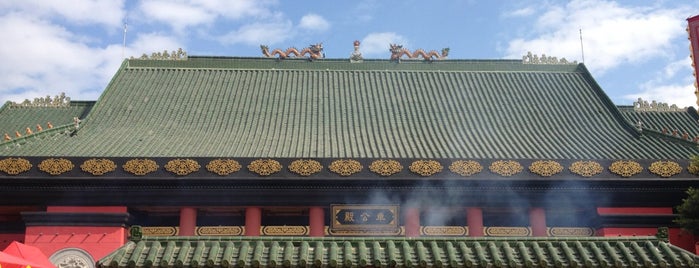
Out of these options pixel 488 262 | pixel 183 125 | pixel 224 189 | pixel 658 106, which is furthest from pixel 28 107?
pixel 658 106

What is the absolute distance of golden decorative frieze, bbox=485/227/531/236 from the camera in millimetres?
16500

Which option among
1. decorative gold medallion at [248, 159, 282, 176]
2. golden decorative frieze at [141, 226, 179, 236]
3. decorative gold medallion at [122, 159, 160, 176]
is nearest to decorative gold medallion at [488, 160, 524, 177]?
decorative gold medallion at [248, 159, 282, 176]

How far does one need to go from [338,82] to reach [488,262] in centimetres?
1415

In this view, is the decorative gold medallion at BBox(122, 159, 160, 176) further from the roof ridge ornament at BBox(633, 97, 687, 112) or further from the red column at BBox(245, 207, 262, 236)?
the roof ridge ornament at BBox(633, 97, 687, 112)

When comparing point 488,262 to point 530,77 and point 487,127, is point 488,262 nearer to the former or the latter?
point 487,127

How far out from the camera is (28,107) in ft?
74.7

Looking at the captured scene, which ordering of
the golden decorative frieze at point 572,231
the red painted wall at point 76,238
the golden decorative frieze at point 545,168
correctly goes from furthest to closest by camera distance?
the golden decorative frieze at point 572,231 → the golden decorative frieze at point 545,168 → the red painted wall at point 76,238

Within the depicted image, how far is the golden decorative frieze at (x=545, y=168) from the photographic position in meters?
16.0

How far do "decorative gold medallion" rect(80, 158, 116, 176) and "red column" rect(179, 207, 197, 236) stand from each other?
1.76 metres

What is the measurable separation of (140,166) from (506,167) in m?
7.81

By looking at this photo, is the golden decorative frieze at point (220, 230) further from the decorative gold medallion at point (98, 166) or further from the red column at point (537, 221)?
the red column at point (537, 221)

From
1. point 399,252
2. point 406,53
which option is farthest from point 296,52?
point 399,252

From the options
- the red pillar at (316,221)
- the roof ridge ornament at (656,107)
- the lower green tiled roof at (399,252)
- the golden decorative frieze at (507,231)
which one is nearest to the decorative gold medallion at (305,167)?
the red pillar at (316,221)

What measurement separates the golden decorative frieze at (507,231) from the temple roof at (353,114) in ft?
5.41
